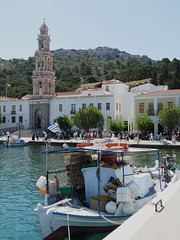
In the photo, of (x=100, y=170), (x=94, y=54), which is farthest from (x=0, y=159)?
(x=94, y=54)

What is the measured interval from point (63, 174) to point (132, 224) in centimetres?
484

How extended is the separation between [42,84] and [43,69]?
9.69ft

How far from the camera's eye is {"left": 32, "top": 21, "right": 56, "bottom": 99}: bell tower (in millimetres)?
54219

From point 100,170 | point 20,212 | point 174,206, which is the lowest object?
point 20,212

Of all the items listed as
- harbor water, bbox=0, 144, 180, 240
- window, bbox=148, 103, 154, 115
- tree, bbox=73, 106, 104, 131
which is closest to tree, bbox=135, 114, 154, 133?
window, bbox=148, 103, 154, 115

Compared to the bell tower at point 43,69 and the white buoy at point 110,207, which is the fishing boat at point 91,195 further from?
the bell tower at point 43,69

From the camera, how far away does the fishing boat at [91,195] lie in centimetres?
871

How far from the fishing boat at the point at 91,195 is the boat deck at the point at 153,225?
115 centimetres

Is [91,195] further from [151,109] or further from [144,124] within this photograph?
[151,109]

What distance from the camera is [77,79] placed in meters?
111

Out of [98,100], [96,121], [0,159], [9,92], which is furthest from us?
[9,92]

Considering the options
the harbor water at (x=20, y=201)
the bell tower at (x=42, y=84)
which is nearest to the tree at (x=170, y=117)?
the harbor water at (x=20, y=201)

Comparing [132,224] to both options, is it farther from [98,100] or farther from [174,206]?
[98,100]

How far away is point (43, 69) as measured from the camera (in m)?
54.5
